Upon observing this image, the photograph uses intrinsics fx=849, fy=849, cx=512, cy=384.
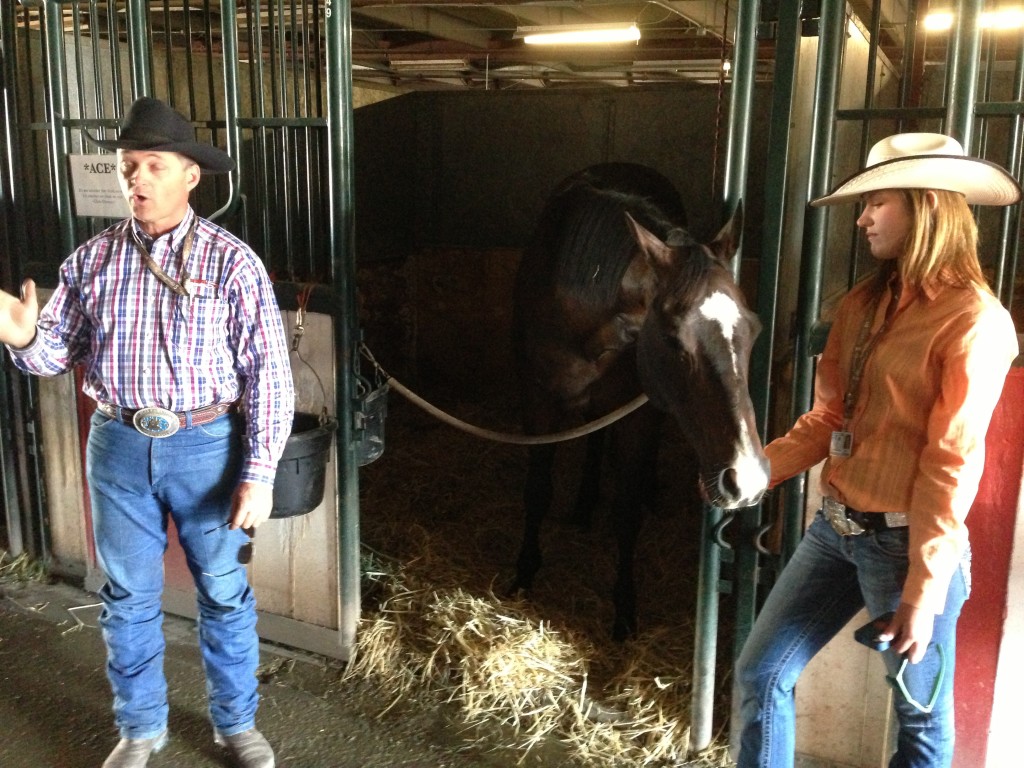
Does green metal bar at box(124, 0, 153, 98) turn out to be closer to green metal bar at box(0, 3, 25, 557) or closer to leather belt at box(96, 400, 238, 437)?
green metal bar at box(0, 3, 25, 557)

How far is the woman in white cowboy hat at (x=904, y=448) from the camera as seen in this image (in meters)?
1.40

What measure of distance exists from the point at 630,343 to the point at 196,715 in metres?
1.73

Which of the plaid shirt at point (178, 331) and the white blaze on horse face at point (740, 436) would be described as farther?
the plaid shirt at point (178, 331)

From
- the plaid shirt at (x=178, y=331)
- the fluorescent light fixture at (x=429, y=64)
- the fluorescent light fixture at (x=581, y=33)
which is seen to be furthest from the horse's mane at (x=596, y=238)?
the fluorescent light fixture at (x=429, y=64)

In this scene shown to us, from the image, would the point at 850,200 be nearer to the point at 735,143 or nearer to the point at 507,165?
the point at 735,143

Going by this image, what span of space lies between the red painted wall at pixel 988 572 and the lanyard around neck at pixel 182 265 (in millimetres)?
1914

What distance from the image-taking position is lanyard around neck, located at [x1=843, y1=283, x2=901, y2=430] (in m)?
1.60

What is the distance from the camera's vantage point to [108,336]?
203cm

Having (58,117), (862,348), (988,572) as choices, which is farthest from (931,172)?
(58,117)

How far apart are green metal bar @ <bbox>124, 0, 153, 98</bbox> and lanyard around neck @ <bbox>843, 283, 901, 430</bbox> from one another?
2454 millimetres

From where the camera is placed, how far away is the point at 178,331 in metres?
2.01

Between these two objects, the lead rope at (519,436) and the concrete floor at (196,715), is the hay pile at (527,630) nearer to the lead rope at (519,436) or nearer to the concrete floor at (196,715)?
the concrete floor at (196,715)

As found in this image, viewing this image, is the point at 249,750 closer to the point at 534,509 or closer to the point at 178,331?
the point at 178,331

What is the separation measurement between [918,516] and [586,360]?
1.58m
